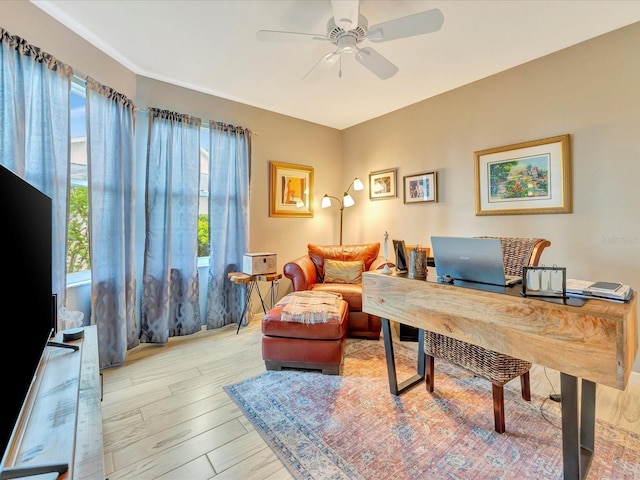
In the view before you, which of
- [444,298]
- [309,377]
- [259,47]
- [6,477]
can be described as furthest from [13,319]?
[259,47]

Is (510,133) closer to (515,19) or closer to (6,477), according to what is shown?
(515,19)

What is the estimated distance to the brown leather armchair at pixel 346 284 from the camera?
2.97m

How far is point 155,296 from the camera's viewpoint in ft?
9.19

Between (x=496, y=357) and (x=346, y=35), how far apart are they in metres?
2.15

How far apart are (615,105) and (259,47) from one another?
2.76 meters

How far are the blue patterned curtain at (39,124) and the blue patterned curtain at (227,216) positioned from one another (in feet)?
4.26

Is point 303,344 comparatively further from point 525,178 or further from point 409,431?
point 525,178

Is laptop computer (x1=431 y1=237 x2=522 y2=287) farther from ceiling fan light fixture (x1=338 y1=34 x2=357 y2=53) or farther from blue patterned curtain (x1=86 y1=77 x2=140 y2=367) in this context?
blue patterned curtain (x1=86 y1=77 x2=140 y2=367)

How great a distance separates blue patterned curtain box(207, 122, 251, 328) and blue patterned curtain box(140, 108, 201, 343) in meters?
0.19

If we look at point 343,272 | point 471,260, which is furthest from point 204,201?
point 471,260

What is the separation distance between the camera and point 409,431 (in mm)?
1640

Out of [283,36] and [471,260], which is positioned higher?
[283,36]

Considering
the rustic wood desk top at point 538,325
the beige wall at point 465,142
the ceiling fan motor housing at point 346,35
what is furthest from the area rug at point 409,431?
the ceiling fan motor housing at point 346,35

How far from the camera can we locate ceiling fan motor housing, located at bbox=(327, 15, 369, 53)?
1876 mm
